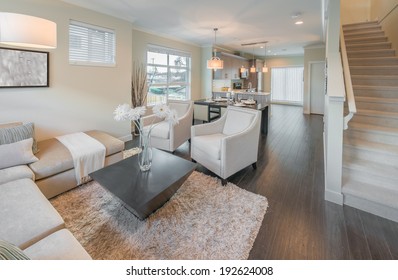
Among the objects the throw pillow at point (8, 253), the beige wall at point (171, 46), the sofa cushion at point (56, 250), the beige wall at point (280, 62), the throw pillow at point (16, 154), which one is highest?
the beige wall at point (280, 62)

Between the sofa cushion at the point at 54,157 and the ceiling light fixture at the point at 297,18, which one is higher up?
the ceiling light fixture at the point at 297,18

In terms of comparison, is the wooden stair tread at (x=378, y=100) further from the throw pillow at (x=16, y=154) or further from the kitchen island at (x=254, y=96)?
the throw pillow at (x=16, y=154)

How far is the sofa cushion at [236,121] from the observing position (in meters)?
3.17

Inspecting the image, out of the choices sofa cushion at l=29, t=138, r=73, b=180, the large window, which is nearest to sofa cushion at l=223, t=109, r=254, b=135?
sofa cushion at l=29, t=138, r=73, b=180

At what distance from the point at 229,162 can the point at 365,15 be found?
6785mm

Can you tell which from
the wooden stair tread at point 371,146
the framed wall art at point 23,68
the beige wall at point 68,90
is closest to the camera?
the wooden stair tread at point 371,146

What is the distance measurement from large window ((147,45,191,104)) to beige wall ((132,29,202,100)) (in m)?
0.14

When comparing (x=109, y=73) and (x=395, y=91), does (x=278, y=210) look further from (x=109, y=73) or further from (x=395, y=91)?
(x=109, y=73)

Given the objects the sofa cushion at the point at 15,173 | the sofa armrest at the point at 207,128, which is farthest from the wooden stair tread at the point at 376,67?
the sofa cushion at the point at 15,173

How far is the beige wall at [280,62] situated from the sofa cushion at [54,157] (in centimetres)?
1036

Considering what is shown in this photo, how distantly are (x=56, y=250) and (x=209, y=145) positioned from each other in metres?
2.02

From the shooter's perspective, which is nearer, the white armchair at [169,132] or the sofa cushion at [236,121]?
the sofa cushion at [236,121]

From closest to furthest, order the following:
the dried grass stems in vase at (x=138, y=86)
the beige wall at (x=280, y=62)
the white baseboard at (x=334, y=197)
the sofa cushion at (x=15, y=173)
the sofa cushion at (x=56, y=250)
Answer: the sofa cushion at (x=56, y=250) → the sofa cushion at (x=15, y=173) → the white baseboard at (x=334, y=197) → the dried grass stems in vase at (x=138, y=86) → the beige wall at (x=280, y=62)
